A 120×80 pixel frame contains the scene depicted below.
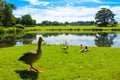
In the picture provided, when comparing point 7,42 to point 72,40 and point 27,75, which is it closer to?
point 72,40

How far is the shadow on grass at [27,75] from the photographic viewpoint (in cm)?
1526

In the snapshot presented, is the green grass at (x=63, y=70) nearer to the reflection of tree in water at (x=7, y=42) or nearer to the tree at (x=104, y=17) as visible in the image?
the reflection of tree in water at (x=7, y=42)

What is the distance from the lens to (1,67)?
58.5ft

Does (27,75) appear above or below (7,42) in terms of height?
above

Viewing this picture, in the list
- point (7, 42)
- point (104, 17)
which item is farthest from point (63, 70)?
point (104, 17)

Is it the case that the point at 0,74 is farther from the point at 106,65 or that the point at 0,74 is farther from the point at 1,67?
the point at 106,65

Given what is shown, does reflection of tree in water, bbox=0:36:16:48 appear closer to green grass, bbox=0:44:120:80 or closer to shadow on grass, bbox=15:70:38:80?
green grass, bbox=0:44:120:80

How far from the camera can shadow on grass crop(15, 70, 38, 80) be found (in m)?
15.3

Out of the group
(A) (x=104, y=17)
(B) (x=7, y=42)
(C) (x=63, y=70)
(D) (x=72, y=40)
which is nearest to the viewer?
(C) (x=63, y=70)

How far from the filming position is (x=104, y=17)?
613ft

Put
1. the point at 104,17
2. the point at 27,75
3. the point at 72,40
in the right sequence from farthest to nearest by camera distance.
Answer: the point at 104,17 < the point at 72,40 < the point at 27,75

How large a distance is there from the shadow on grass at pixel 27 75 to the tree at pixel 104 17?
17067cm

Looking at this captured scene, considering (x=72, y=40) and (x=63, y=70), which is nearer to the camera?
(x=63, y=70)

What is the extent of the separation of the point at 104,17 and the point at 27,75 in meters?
175
